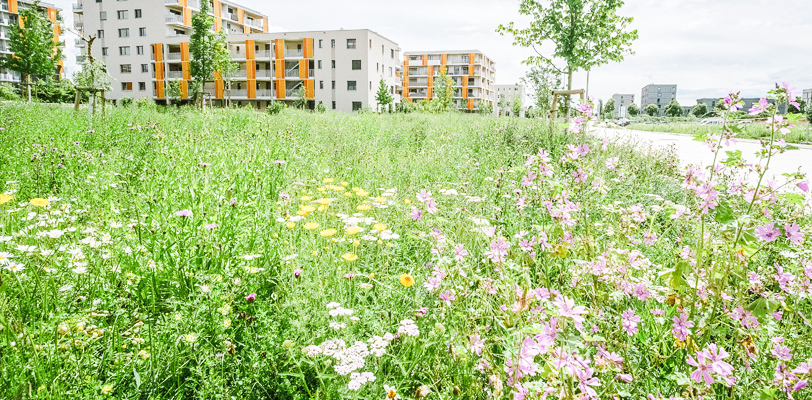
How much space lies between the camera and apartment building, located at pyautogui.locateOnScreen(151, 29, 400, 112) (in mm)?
47781

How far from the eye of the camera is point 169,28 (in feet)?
168

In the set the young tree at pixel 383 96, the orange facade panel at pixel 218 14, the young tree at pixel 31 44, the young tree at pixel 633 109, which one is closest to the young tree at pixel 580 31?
the young tree at pixel 383 96

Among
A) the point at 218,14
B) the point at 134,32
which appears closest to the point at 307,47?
the point at 218,14

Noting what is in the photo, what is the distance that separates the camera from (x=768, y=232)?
161cm

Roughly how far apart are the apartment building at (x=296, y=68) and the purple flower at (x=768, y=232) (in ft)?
152

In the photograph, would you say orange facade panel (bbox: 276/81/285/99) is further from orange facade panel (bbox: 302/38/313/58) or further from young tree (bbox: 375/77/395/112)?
young tree (bbox: 375/77/395/112)

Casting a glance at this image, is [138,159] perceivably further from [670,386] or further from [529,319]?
[670,386]

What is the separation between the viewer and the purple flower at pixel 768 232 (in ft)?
5.24

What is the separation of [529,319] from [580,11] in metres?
12.0

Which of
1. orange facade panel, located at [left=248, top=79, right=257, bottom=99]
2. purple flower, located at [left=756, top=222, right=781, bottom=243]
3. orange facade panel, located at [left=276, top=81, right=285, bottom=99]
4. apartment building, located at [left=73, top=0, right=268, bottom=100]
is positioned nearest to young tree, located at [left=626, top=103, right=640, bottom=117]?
orange facade panel, located at [left=276, top=81, right=285, bottom=99]

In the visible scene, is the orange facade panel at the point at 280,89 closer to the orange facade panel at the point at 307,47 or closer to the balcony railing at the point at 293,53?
the balcony railing at the point at 293,53

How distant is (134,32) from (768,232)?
64.1 m

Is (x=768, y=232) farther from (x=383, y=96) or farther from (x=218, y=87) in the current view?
(x=218, y=87)

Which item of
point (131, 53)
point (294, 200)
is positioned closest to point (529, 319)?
point (294, 200)
